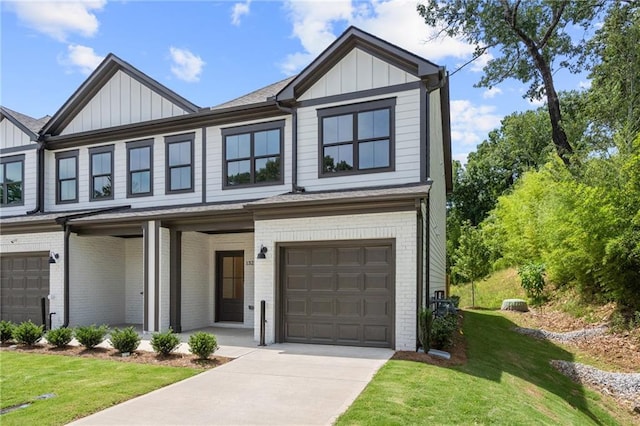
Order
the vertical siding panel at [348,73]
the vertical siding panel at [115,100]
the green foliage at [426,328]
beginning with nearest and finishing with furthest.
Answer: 1. the green foliage at [426,328]
2. the vertical siding panel at [348,73]
3. the vertical siding panel at [115,100]

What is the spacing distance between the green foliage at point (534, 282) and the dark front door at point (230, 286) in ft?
41.3

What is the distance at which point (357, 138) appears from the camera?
1142 centimetres

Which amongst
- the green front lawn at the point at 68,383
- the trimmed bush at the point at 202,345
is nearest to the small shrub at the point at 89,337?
the green front lawn at the point at 68,383

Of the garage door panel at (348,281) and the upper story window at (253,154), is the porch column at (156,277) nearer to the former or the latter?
the upper story window at (253,154)

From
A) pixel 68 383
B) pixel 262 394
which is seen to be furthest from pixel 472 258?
pixel 68 383

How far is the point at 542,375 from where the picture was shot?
10.1 meters

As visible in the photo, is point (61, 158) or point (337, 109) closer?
point (337, 109)

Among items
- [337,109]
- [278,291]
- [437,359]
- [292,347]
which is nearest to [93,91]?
[337,109]

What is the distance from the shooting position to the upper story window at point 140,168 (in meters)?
14.3

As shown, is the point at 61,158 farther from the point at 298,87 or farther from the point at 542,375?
the point at 542,375

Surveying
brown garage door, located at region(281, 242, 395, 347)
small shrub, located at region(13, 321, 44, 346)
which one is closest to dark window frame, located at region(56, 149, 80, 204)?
small shrub, located at region(13, 321, 44, 346)

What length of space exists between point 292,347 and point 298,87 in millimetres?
6508

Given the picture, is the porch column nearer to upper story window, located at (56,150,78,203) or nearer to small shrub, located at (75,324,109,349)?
small shrub, located at (75,324,109,349)

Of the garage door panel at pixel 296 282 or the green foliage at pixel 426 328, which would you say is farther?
the garage door panel at pixel 296 282
